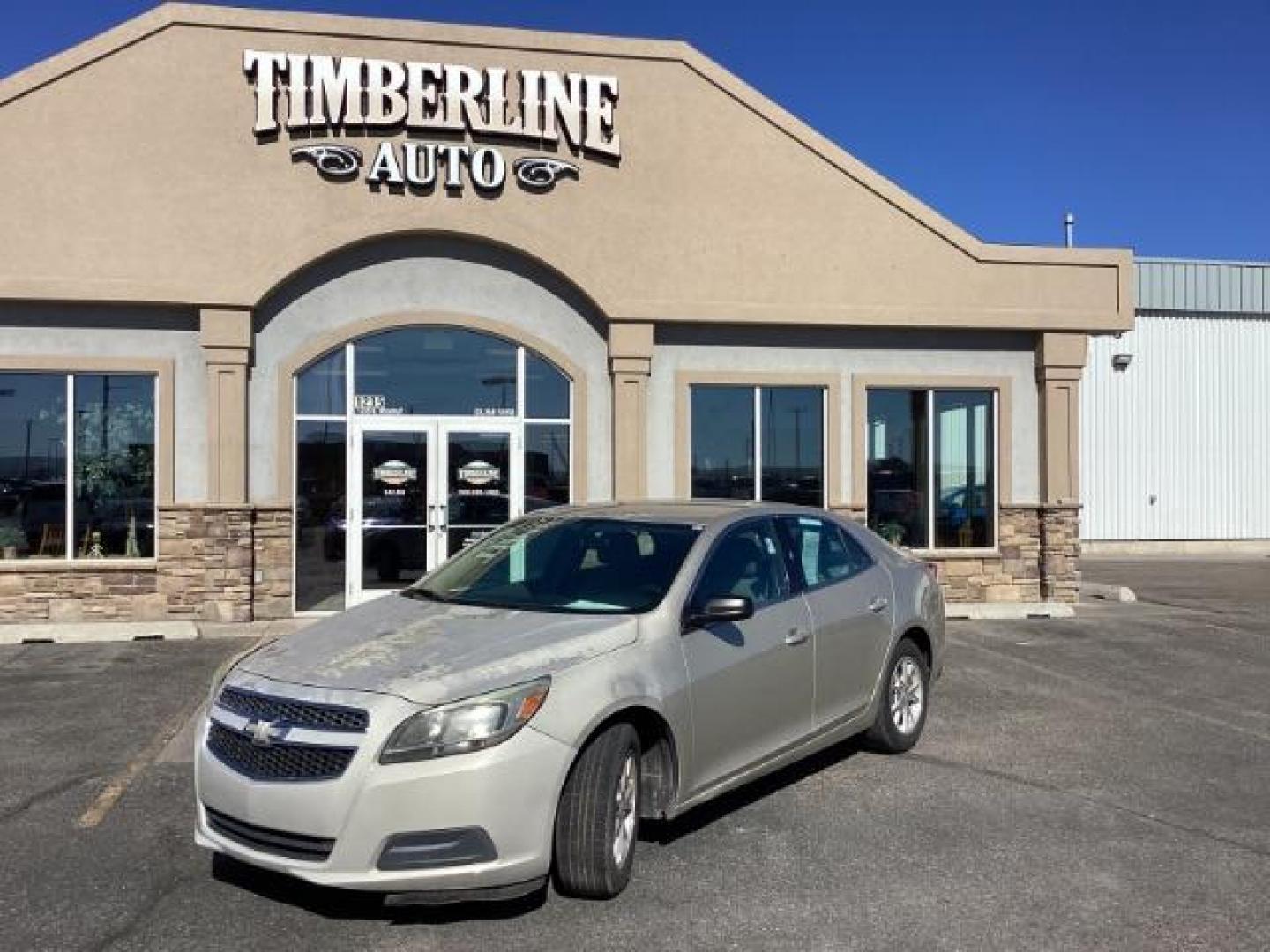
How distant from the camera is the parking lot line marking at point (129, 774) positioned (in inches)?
219

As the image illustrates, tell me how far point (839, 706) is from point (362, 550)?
24.4 ft

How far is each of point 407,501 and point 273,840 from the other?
8374 millimetres

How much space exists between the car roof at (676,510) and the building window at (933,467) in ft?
23.8

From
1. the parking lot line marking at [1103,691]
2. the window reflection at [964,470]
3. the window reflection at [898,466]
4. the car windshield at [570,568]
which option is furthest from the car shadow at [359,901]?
the window reflection at [964,470]

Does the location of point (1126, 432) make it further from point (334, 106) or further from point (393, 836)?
point (393, 836)

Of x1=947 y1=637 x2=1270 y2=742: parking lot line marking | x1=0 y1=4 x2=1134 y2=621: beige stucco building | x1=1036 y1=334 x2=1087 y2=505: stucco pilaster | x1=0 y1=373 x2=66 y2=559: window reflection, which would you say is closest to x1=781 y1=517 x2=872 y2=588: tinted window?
x1=947 y1=637 x2=1270 y2=742: parking lot line marking

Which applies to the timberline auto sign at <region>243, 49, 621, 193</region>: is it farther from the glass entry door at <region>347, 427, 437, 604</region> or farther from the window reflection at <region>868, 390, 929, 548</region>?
the window reflection at <region>868, 390, 929, 548</region>

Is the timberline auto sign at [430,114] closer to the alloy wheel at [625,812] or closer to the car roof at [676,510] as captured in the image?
the car roof at [676,510]

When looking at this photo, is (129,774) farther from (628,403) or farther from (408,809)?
(628,403)

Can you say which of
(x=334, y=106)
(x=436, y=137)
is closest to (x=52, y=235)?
(x=334, y=106)

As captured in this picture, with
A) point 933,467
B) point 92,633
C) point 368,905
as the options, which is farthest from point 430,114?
point 368,905

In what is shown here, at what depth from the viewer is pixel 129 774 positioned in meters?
6.34

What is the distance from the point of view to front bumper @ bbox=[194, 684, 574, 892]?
3.96m

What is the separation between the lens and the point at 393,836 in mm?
3971
